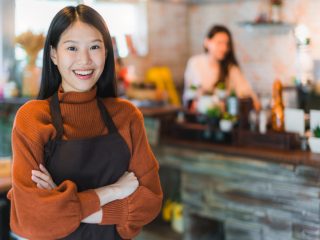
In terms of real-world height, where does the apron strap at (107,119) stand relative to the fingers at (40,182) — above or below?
above

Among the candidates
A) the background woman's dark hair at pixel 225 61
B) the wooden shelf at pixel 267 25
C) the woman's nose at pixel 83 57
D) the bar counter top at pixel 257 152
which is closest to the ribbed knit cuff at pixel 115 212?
the woman's nose at pixel 83 57

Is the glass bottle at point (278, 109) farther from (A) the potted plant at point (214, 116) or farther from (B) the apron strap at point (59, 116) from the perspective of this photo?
(B) the apron strap at point (59, 116)

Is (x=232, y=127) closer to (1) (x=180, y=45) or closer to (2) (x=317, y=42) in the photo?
(2) (x=317, y=42)

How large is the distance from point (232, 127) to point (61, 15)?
1.60 m

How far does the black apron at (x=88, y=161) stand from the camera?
4.59ft

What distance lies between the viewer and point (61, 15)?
1.44 meters

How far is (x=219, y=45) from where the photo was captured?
12.2ft

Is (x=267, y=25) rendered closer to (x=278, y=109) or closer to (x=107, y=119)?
(x=278, y=109)

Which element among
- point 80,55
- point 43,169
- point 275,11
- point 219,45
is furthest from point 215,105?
point 275,11

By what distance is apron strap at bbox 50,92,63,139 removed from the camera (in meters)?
1.40

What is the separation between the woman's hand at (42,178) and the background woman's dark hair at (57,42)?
0.29m

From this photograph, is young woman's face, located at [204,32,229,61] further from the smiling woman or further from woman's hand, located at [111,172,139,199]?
woman's hand, located at [111,172,139,199]

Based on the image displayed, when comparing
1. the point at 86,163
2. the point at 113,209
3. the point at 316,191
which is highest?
the point at 86,163

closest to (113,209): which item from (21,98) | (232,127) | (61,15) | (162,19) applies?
(61,15)
